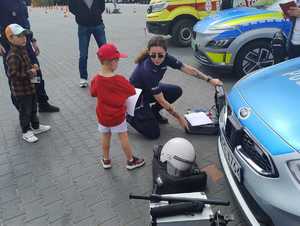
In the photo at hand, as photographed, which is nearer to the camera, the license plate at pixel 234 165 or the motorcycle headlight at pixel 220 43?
the license plate at pixel 234 165

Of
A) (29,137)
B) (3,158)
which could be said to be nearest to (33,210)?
(3,158)

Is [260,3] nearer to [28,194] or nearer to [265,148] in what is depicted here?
[265,148]

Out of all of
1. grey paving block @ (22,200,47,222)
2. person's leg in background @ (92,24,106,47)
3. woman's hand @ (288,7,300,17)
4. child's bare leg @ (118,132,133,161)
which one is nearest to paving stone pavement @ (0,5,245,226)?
grey paving block @ (22,200,47,222)

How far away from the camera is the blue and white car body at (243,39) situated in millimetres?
5672

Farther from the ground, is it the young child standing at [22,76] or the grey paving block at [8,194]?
the young child standing at [22,76]

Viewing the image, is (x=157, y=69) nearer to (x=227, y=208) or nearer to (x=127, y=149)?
(x=127, y=149)

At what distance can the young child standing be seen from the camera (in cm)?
392

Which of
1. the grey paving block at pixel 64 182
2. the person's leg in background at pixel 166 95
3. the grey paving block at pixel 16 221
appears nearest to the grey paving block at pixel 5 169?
the grey paving block at pixel 64 182

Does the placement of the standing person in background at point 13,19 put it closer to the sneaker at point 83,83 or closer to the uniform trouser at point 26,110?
the uniform trouser at point 26,110

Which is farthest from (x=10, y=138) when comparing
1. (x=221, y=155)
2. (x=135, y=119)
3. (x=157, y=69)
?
(x=221, y=155)

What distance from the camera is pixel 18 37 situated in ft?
12.8

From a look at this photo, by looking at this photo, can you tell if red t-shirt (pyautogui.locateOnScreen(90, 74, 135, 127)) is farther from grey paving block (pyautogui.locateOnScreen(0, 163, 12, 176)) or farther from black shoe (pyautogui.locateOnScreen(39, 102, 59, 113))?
black shoe (pyautogui.locateOnScreen(39, 102, 59, 113))

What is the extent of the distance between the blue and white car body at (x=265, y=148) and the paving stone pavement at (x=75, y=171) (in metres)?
0.62

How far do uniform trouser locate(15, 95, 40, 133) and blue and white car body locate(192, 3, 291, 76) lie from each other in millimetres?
3001
